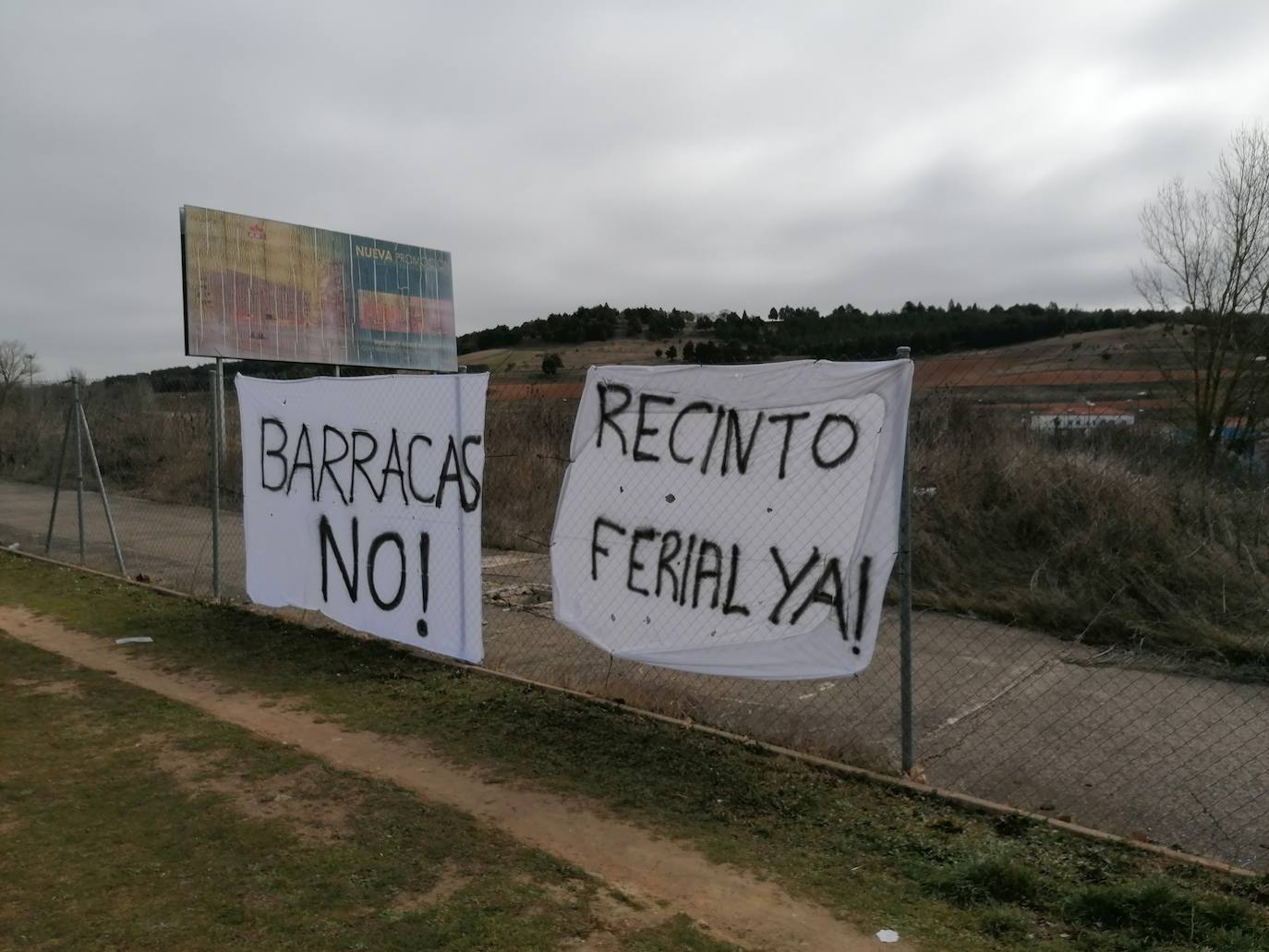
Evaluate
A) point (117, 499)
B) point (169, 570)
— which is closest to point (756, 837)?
point (169, 570)

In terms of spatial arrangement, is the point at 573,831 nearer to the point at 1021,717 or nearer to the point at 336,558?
Result: the point at 1021,717

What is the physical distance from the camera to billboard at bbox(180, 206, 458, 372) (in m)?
18.8

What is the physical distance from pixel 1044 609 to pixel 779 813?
15.7 ft

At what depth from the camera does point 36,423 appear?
2512 centimetres

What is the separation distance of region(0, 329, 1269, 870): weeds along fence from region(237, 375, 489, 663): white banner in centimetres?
92

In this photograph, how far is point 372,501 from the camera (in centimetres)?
612

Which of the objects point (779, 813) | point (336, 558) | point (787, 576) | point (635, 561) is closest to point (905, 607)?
point (787, 576)

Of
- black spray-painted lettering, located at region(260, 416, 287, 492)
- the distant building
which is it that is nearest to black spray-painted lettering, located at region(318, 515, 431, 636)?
black spray-painted lettering, located at region(260, 416, 287, 492)

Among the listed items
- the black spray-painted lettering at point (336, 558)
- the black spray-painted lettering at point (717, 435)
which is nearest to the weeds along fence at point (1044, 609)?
the black spray-painted lettering at point (336, 558)

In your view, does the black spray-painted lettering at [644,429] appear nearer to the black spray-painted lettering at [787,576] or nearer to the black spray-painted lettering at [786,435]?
the black spray-painted lettering at [786,435]

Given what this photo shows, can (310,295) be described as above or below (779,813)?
above

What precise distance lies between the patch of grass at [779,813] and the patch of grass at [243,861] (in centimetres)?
61

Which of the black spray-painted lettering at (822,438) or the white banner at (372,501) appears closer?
the black spray-painted lettering at (822,438)

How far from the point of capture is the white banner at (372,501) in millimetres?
5531
